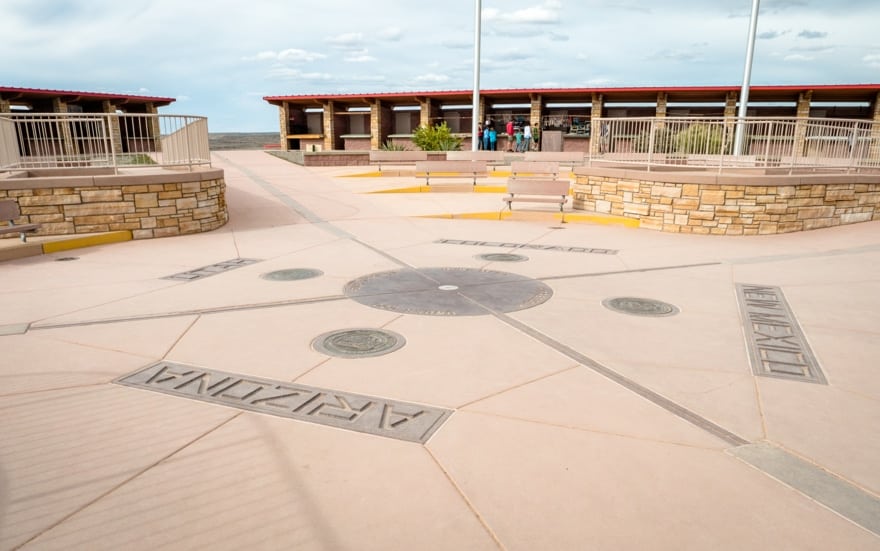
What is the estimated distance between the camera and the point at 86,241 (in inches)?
378

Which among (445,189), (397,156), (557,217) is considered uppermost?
(397,156)

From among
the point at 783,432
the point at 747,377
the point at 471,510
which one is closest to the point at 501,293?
the point at 747,377

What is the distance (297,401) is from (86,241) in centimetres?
780

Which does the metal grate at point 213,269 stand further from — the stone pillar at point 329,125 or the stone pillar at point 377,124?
the stone pillar at point 329,125

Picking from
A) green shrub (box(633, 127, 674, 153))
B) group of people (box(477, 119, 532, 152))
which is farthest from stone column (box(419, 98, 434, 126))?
green shrub (box(633, 127, 674, 153))

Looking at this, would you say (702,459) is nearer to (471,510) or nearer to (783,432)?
(783,432)

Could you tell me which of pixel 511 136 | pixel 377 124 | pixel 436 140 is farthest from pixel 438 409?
pixel 377 124

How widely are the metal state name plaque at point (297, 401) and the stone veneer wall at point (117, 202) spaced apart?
6.83 m

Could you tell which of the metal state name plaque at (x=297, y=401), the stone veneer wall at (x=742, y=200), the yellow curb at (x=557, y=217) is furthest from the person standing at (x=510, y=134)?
the metal state name plaque at (x=297, y=401)

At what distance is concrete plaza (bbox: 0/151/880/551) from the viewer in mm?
2672

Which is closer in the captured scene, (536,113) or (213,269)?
(213,269)

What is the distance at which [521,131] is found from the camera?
32750mm

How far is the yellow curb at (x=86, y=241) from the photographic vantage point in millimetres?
9141

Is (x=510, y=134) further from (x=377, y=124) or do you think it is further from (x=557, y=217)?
(x=557, y=217)
